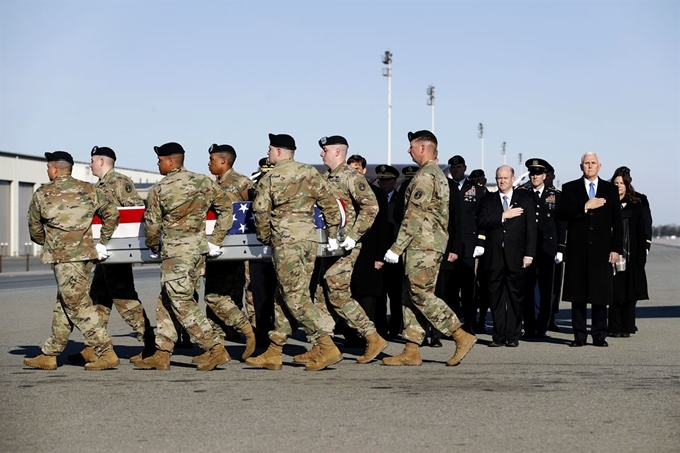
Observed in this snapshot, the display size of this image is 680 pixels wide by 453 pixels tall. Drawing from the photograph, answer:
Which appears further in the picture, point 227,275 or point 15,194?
point 15,194

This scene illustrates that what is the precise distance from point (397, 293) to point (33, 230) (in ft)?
13.8

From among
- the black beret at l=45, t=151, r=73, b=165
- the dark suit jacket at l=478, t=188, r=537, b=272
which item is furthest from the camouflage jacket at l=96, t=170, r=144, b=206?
the dark suit jacket at l=478, t=188, r=537, b=272

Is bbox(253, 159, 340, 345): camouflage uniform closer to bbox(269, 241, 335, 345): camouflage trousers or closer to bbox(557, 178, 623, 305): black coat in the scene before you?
bbox(269, 241, 335, 345): camouflage trousers

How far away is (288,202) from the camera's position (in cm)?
895

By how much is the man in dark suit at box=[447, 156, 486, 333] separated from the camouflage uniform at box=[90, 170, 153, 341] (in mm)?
3901

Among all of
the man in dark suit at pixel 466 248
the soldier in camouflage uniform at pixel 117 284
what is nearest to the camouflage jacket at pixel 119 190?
the soldier in camouflage uniform at pixel 117 284

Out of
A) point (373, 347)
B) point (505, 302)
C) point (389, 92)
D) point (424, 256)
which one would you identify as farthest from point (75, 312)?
point (389, 92)

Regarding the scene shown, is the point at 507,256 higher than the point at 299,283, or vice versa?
the point at 507,256

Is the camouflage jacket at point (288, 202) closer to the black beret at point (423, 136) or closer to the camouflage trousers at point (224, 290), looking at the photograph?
the black beret at point (423, 136)

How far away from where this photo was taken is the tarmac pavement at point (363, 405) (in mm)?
5910

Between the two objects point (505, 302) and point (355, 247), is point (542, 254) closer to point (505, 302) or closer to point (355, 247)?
point (505, 302)

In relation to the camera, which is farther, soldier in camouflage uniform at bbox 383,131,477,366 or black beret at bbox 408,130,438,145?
black beret at bbox 408,130,438,145

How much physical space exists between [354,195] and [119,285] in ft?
7.66

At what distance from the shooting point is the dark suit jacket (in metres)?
11.3
